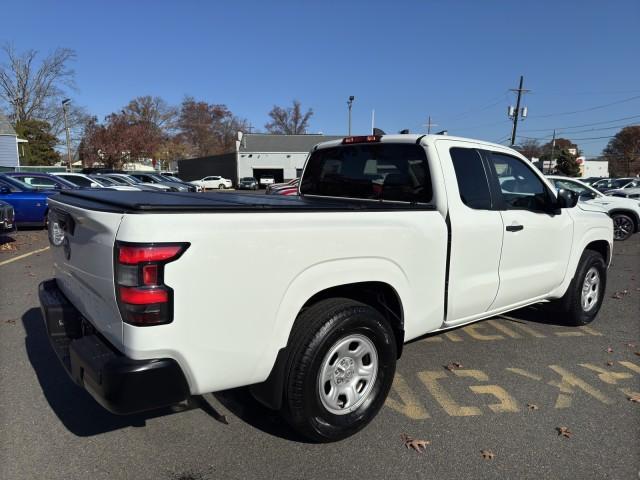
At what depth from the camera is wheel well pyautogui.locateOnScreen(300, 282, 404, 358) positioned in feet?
9.66

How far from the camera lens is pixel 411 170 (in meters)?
3.62

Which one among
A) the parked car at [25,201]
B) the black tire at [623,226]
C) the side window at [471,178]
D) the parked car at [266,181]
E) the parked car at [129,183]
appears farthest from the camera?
the parked car at [266,181]

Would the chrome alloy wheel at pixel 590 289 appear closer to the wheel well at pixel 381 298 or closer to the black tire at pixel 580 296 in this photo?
the black tire at pixel 580 296

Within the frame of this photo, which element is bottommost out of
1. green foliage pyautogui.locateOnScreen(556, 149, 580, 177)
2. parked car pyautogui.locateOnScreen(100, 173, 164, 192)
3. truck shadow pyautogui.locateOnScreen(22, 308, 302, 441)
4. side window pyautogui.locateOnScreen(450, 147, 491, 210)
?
truck shadow pyautogui.locateOnScreen(22, 308, 302, 441)

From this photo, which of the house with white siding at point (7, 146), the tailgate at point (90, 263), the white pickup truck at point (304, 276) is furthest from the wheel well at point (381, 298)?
the house with white siding at point (7, 146)

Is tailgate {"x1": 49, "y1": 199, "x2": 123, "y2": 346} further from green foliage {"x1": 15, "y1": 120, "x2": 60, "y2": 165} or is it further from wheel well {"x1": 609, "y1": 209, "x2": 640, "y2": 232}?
green foliage {"x1": 15, "y1": 120, "x2": 60, "y2": 165}

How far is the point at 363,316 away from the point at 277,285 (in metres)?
0.66

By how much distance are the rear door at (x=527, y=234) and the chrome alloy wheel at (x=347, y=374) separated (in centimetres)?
149

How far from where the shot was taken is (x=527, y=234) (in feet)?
13.0

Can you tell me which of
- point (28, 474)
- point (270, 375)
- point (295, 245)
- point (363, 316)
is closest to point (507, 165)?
point (363, 316)

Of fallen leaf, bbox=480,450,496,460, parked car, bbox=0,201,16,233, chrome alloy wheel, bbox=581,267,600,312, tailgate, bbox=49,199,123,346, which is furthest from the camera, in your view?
parked car, bbox=0,201,16,233

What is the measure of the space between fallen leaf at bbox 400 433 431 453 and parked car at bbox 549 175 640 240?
11395 mm

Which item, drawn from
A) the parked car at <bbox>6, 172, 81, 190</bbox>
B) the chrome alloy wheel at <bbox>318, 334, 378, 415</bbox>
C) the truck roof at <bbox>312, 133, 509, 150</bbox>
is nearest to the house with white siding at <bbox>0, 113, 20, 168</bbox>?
the parked car at <bbox>6, 172, 81, 190</bbox>

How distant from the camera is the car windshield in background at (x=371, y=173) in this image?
3564 mm
